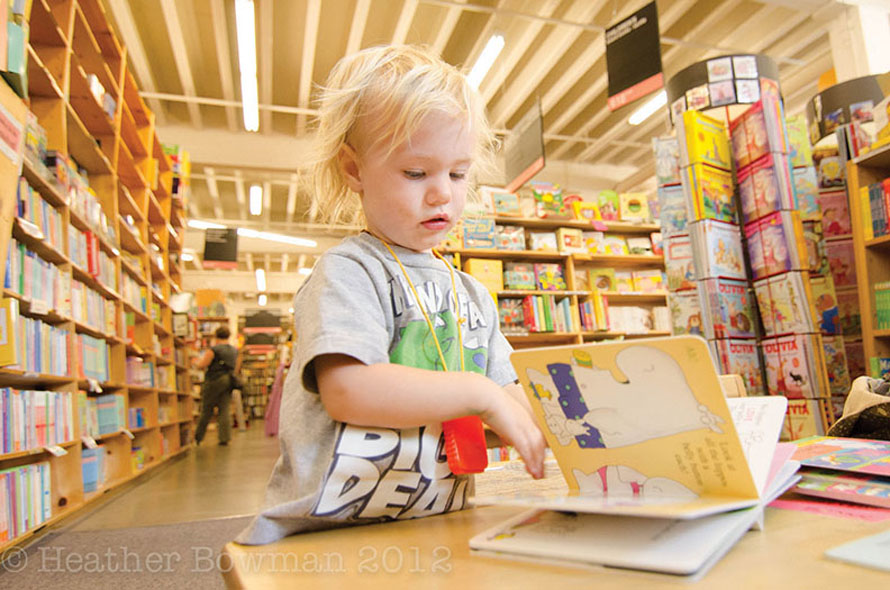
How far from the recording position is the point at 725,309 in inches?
119

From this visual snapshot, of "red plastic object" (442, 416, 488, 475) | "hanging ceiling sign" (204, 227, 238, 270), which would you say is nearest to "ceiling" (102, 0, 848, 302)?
"hanging ceiling sign" (204, 227, 238, 270)

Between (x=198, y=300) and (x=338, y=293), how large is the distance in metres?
10.9

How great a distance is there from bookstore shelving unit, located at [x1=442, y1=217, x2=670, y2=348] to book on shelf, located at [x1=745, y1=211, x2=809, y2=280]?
1.87 metres

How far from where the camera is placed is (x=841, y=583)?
317 mm

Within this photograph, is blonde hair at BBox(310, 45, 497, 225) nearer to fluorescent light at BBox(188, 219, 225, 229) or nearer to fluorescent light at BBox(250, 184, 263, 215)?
fluorescent light at BBox(250, 184, 263, 215)

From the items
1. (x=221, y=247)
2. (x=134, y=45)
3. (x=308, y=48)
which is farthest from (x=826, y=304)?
(x=221, y=247)

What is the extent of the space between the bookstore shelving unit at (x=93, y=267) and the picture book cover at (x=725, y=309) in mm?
3038

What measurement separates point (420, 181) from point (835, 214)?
3274 millimetres

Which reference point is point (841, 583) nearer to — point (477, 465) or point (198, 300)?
point (477, 465)

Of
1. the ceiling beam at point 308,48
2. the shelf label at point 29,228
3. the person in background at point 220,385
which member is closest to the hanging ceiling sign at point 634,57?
the ceiling beam at point 308,48

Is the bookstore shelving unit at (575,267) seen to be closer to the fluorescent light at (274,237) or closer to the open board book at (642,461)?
the open board book at (642,461)

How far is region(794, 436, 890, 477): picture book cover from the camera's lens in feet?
1.81

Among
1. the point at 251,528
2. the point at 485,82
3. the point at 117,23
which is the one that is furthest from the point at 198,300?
the point at 251,528

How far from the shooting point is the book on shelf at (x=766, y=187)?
2961 mm
